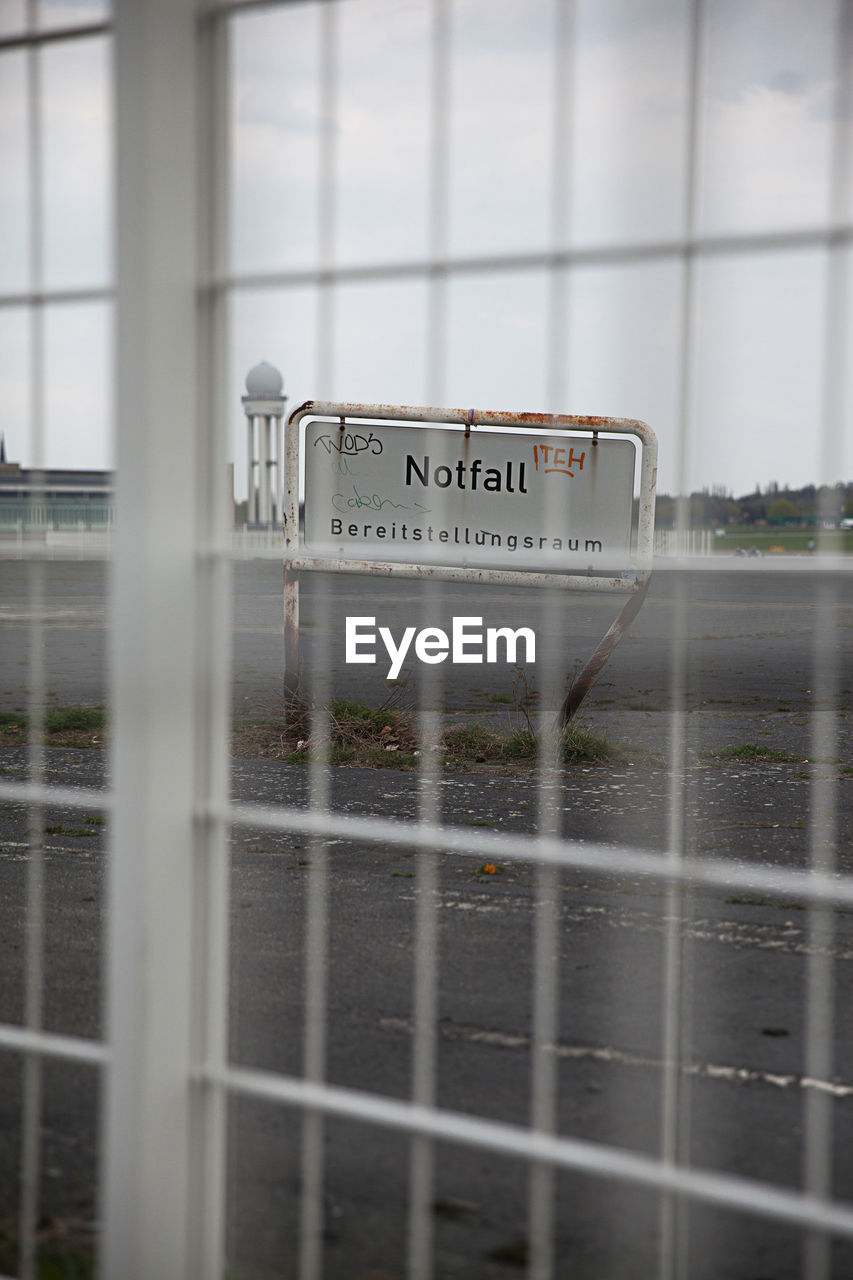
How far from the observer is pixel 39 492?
5.13 ft

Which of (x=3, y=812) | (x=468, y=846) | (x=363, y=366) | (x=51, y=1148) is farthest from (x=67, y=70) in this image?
(x=3, y=812)

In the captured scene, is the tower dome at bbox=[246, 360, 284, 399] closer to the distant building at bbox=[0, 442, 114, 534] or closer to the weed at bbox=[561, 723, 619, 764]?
the distant building at bbox=[0, 442, 114, 534]

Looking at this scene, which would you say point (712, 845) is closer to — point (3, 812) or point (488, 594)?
point (3, 812)

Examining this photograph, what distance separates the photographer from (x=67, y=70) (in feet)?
5.02

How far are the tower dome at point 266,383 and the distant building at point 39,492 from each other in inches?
15.9

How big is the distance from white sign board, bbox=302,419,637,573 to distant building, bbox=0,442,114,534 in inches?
113

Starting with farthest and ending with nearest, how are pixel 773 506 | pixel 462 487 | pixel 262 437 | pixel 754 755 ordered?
pixel 754 755 < pixel 462 487 < pixel 262 437 < pixel 773 506

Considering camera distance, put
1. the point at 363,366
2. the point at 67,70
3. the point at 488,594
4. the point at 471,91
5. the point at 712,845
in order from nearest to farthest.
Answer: the point at 471,91, the point at 67,70, the point at 363,366, the point at 712,845, the point at 488,594

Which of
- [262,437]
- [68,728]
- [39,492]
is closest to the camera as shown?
[39,492]

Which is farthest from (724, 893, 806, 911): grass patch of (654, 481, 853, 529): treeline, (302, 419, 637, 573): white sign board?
(654, 481, 853, 529): treeline

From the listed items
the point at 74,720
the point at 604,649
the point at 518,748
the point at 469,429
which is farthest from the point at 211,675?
the point at 74,720

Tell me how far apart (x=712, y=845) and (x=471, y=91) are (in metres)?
3.71

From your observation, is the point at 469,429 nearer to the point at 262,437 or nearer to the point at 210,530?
the point at 262,437

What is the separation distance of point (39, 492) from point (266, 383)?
102cm
